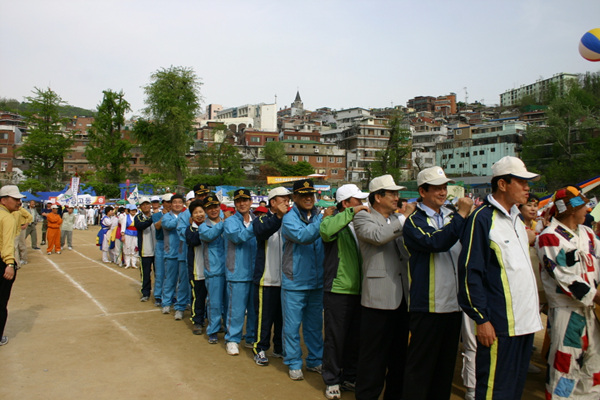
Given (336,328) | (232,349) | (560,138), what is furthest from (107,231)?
(560,138)

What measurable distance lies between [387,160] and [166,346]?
5965 centimetres

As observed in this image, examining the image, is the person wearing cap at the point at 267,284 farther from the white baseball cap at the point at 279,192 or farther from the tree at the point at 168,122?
the tree at the point at 168,122

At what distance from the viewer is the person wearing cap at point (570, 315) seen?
12.7ft

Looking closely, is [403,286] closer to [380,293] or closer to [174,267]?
[380,293]

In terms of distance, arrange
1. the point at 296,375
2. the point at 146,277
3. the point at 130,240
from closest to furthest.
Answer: the point at 296,375, the point at 146,277, the point at 130,240

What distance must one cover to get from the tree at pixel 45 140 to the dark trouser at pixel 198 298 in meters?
45.1

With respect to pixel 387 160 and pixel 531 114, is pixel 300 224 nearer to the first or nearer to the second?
pixel 387 160

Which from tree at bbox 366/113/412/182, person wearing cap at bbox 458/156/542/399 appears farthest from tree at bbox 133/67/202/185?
person wearing cap at bbox 458/156/542/399

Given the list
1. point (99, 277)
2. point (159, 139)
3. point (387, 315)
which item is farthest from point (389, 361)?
point (159, 139)

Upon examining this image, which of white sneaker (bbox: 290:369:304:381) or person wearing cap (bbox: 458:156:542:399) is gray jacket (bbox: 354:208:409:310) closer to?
person wearing cap (bbox: 458:156:542:399)

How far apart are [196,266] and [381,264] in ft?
12.6

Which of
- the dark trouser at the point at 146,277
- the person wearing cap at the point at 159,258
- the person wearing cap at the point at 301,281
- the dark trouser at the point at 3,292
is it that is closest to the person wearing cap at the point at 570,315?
the person wearing cap at the point at 301,281

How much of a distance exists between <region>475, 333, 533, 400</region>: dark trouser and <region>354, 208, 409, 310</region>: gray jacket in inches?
42.7

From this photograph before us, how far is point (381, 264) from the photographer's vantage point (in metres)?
4.24
